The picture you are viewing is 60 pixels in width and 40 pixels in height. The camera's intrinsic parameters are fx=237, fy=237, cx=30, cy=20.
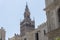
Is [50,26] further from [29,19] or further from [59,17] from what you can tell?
[29,19]

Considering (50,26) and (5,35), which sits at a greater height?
(50,26)

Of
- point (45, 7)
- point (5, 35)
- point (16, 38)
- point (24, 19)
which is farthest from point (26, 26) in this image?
point (45, 7)

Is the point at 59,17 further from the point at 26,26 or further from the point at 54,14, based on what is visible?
the point at 26,26

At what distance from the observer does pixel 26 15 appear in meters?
81.8

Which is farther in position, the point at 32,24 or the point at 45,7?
the point at 32,24

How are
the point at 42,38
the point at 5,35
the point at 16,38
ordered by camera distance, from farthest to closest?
1. the point at 5,35
2. the point at 16,38
3. the point at 42,38

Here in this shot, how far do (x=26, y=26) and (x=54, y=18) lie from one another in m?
47.7

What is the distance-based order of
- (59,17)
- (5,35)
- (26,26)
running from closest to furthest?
1. (59,17)
2. (5,35)
3. (26,26)

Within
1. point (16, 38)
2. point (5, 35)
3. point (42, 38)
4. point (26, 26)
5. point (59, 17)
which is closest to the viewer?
point (59, 17)

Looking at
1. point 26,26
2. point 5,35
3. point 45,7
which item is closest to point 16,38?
point 5,35

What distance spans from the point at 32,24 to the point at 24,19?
11.6 feet

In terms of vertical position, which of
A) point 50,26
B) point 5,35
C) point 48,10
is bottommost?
point 5,35

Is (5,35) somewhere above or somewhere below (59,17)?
below

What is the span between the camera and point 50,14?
112 ft
